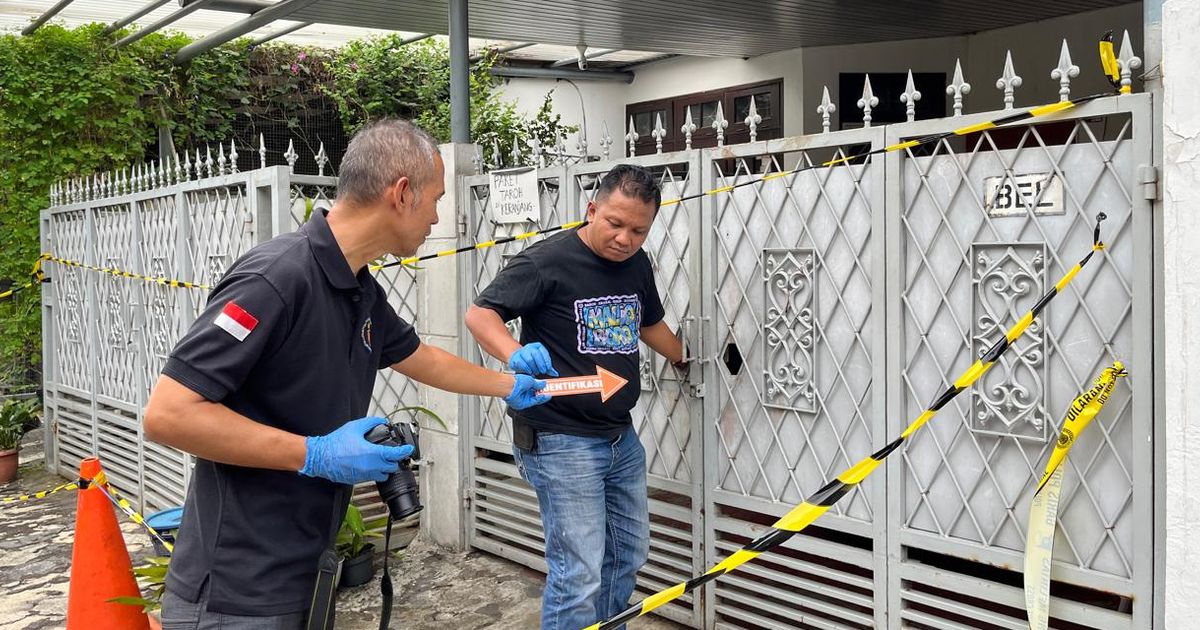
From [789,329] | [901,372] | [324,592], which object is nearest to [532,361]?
[324,592]

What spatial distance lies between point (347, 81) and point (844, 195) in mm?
9441

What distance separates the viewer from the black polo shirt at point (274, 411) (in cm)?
228

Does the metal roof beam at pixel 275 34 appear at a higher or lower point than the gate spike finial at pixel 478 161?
higher

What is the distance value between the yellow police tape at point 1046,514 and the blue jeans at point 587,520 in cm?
140

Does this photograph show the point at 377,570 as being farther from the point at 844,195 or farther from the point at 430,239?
the point at 844,195

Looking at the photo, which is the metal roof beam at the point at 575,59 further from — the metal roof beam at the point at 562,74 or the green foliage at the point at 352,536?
the green foliage at the point at 352,536

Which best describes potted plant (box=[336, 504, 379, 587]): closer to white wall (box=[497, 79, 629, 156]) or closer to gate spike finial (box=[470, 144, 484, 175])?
gate spike finial (box=[470, 144, 484, 175])

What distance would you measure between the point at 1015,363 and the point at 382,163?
2.19m

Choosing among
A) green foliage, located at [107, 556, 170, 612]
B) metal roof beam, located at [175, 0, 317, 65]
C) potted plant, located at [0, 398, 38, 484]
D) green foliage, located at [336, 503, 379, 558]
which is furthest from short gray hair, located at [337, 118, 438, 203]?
potted plant, located at [0, 398, 38, 484]

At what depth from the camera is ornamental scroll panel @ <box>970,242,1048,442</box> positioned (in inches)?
132

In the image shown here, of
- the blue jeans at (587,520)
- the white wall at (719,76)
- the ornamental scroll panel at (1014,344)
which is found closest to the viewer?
the ornamental scroll panel at (1014,344)

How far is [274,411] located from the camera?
238cm

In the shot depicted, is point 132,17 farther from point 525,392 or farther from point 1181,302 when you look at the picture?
point 1181,302

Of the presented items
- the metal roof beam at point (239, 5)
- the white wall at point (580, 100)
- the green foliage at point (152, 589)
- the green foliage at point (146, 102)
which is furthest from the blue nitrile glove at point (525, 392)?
the white wall at point (580, 100)
